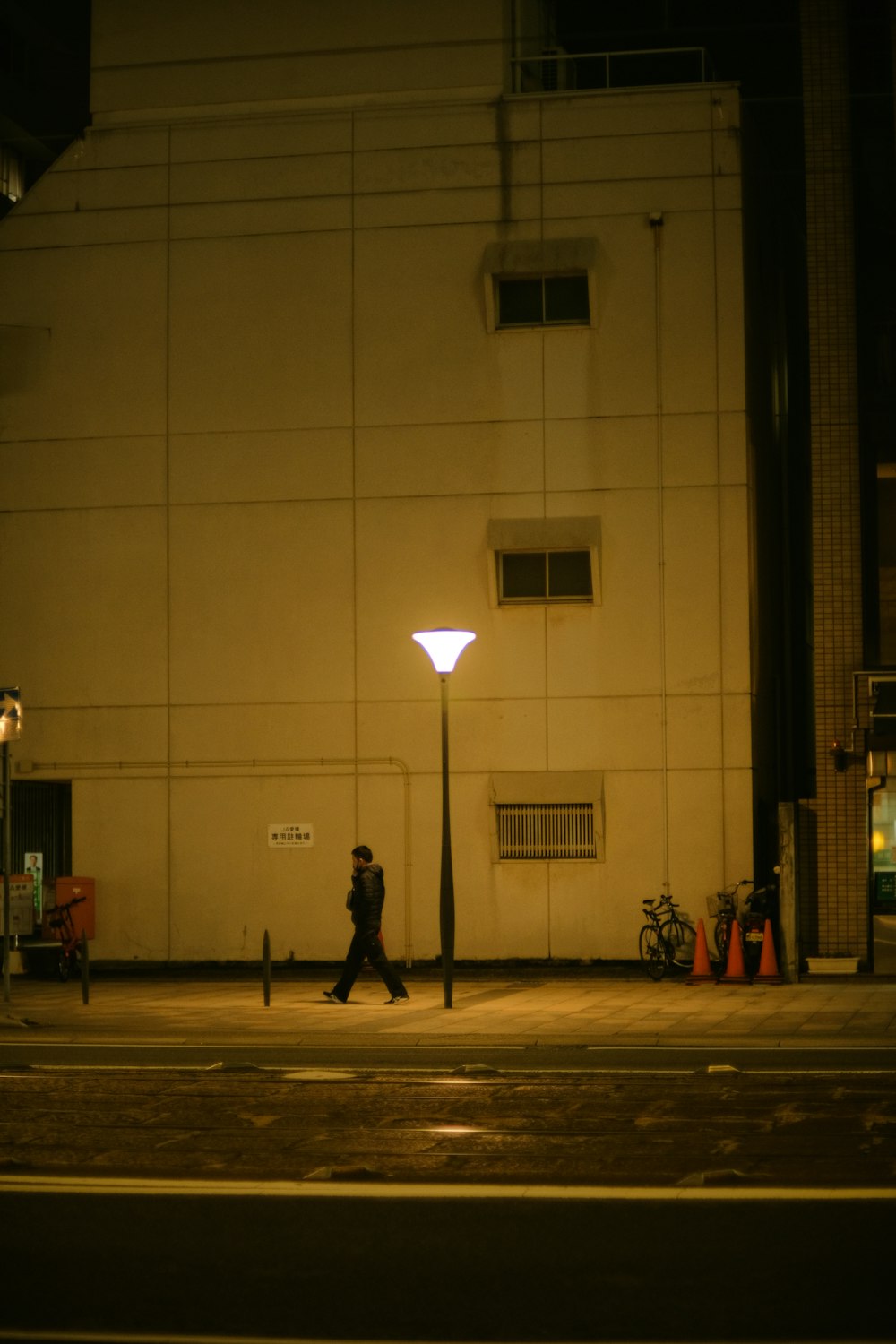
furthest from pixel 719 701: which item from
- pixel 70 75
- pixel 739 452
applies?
pixel 70 75

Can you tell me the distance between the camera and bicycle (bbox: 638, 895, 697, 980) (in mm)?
22078

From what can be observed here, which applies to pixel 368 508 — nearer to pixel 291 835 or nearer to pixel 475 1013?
pixel 291 835

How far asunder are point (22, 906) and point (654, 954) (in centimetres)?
928

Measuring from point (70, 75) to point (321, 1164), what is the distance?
5031 cm

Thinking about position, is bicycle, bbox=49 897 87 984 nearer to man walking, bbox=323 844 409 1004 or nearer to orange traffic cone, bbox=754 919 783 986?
man walking, bbox=323 844 409 1004

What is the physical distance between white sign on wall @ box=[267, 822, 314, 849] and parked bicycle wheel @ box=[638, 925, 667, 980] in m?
4.98

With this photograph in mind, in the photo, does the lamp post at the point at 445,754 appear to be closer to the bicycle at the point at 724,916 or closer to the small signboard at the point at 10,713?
the bicycle at the point at 724,916

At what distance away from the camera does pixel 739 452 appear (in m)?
23.2

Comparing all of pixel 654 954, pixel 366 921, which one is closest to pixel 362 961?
pixel 366 921

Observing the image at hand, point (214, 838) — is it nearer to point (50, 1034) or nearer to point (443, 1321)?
point (50, 1034)

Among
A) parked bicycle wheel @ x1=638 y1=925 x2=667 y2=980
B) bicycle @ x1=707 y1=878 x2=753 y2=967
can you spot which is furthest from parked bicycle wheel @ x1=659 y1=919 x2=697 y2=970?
bicycle @ x1=707 y1=878 x2=753 y2=967

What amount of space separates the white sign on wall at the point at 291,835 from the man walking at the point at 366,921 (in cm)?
439

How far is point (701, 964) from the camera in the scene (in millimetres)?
21484

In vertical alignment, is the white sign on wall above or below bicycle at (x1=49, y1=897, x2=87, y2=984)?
above
